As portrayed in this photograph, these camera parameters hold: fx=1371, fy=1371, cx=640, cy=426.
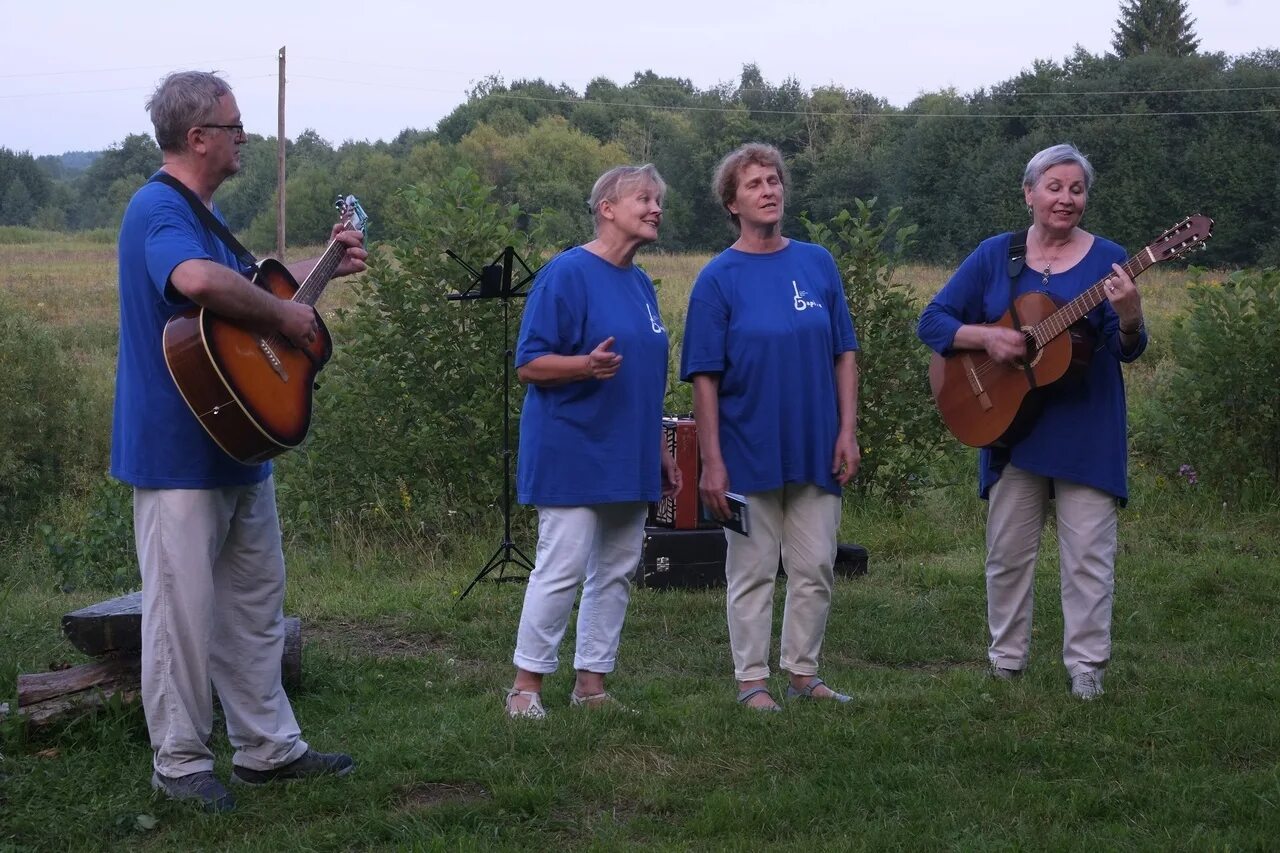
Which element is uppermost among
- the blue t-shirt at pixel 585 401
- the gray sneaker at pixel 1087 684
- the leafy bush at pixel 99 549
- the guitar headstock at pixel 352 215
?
the guitar headstock at pixel 352 215

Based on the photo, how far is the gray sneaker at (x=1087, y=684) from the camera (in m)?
4.90

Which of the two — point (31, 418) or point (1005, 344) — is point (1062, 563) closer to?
Result: point (1005, 344)

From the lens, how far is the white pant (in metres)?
4.74

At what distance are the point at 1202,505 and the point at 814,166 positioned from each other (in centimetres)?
5227

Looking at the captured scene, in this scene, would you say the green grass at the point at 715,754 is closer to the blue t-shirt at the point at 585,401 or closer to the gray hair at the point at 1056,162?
the blue t-shirt at the point at 585,401

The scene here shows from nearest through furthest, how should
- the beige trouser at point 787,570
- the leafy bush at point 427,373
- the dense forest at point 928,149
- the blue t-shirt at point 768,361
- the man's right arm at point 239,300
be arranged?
the man's right arm at point 239,300, the blue t-shirt at point 768,361, the beige trouser at point 787,570, the leafy bush at point 427,373, the dense forest at point 928,149

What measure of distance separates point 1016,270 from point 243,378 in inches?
113

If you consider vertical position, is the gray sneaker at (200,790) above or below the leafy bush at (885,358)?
below

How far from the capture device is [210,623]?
390cm

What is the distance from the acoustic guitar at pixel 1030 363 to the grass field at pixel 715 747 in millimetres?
974

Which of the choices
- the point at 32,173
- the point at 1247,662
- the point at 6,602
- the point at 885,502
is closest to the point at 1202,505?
the point at 885,502

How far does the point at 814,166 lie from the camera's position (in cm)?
6044

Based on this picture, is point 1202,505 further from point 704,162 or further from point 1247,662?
point 704,162

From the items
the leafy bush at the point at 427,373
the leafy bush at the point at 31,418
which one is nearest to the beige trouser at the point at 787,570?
the leafy bush at the point at 427,373
